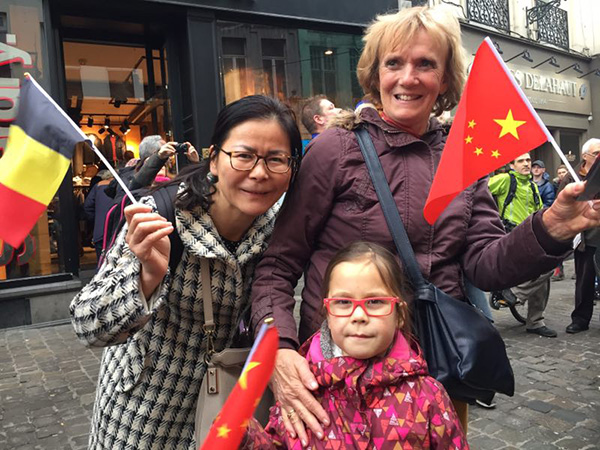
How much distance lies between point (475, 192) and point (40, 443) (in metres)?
3.55

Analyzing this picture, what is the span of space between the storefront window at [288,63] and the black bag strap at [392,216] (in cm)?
719

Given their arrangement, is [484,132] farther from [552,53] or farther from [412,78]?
[552,53]

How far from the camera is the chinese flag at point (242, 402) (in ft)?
3.57

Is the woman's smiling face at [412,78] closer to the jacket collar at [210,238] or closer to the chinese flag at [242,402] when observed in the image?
the jacket collar at [210,238]

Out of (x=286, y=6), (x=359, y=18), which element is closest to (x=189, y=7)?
(x=286, y=6)

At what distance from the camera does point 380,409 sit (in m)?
1.56

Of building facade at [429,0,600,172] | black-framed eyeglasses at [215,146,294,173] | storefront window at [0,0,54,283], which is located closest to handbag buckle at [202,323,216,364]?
black-framed eyeglasses at [215,146,294,173]

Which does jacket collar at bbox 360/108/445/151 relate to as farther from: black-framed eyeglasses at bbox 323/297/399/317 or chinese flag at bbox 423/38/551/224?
black-framed eyeglasses at bbox 323/297/399/317

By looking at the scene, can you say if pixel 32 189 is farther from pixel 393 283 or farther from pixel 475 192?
pixel 475 192

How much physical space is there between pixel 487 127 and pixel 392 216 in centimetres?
44

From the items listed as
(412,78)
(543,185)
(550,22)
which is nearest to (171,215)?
(412,78)

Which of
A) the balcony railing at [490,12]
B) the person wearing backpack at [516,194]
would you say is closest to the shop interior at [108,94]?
the person wearing backpack at [516,194]

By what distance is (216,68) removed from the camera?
8.39m

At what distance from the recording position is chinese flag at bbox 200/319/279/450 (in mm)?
1088
